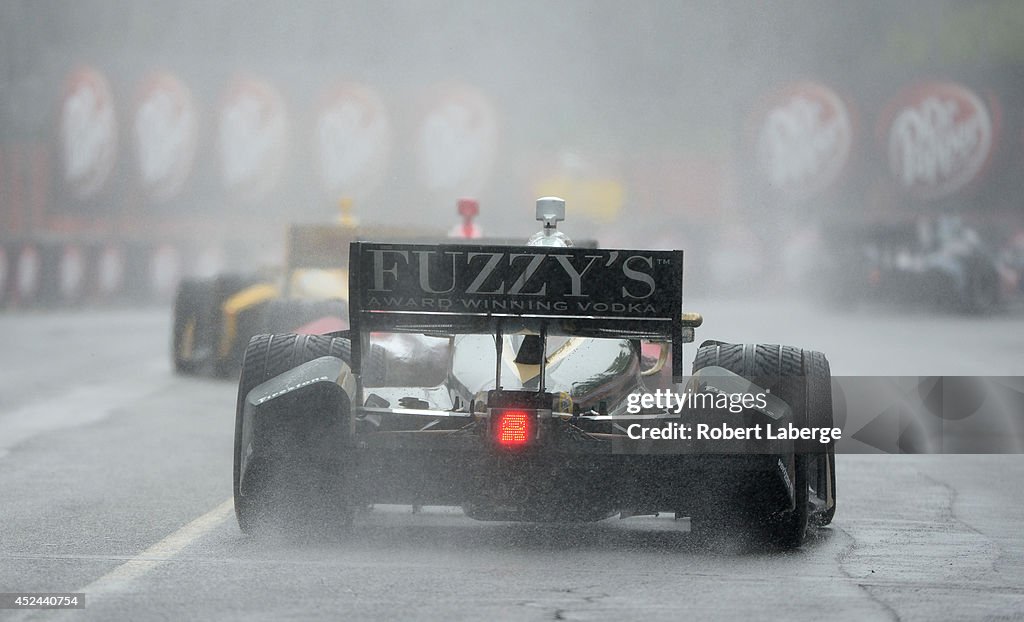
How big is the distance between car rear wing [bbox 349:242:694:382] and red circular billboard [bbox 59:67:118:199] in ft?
113

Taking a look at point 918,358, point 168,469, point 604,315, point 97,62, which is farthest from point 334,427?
point 97,62

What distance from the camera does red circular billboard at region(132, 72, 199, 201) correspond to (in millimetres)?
39812

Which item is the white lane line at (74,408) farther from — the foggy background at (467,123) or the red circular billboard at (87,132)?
the red circular billboard at (87,132)

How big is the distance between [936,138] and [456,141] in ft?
34.0

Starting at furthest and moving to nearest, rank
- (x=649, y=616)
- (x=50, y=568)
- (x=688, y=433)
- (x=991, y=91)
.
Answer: (x=991, y=91) → (x=688, y=433) → (x=50, y=568) → (x=649, y=616)

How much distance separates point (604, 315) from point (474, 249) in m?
0.54

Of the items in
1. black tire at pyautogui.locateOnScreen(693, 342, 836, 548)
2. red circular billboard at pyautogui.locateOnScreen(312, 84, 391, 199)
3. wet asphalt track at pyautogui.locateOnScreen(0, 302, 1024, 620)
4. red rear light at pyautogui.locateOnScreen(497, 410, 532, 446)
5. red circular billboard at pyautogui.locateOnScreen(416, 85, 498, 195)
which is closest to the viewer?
wet asphalt track at pyautogui.locateOnScreen(0, 302, 1024, 620)

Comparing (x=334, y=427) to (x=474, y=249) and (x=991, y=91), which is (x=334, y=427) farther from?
(x=991, y=91)

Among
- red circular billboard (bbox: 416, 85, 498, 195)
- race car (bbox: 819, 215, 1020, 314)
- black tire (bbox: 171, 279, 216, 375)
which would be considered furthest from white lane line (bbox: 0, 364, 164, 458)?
red circular billboard (bbox: 416, 85, 498, 195)

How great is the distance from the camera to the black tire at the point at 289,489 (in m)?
6.46

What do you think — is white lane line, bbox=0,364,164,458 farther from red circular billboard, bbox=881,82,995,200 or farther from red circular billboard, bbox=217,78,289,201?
red circular billboard, bbox=881,82,995,200

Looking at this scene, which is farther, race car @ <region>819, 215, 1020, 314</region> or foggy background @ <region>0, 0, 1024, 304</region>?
foggy background @ <region>0, 0, 1024, 304</region>

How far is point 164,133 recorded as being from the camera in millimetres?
40688

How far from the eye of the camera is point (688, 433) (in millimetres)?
6422
